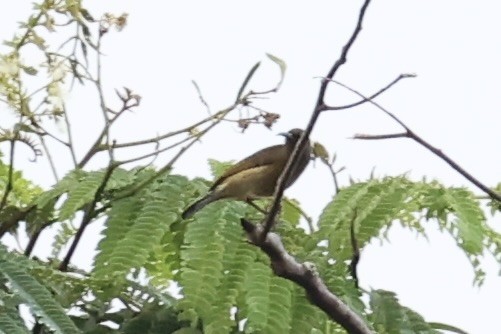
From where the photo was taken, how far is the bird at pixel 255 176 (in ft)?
3.14

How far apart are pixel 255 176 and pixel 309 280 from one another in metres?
0.45

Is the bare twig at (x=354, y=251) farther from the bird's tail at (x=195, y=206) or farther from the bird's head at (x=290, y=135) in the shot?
the bird's head at (x=290, y=135)

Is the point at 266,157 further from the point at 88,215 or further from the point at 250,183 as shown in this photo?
the point at 88,215

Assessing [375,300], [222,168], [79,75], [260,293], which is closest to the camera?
[260,293]

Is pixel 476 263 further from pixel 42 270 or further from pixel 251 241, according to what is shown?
pixel 42 270

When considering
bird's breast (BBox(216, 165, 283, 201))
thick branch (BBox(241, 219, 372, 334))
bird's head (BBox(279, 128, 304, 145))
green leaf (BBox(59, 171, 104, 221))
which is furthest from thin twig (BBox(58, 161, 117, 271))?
bird's head (BBox(279, 128, 304, 145))

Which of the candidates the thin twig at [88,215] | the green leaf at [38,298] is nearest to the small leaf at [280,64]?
the thin twig at [88,215]

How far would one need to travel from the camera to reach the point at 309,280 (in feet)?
2.44

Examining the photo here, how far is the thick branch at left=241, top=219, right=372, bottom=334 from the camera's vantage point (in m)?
0.74

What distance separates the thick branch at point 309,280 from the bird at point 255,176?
0.54 feet

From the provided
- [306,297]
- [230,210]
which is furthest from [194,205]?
[306,297]

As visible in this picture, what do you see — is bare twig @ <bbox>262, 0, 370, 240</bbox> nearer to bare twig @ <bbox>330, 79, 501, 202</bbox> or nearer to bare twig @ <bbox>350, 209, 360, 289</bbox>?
bare twig @ <bbox>330, 79, 501, 202</bbox>

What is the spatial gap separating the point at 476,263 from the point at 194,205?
10.2 inches

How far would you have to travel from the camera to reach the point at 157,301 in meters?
0.96
